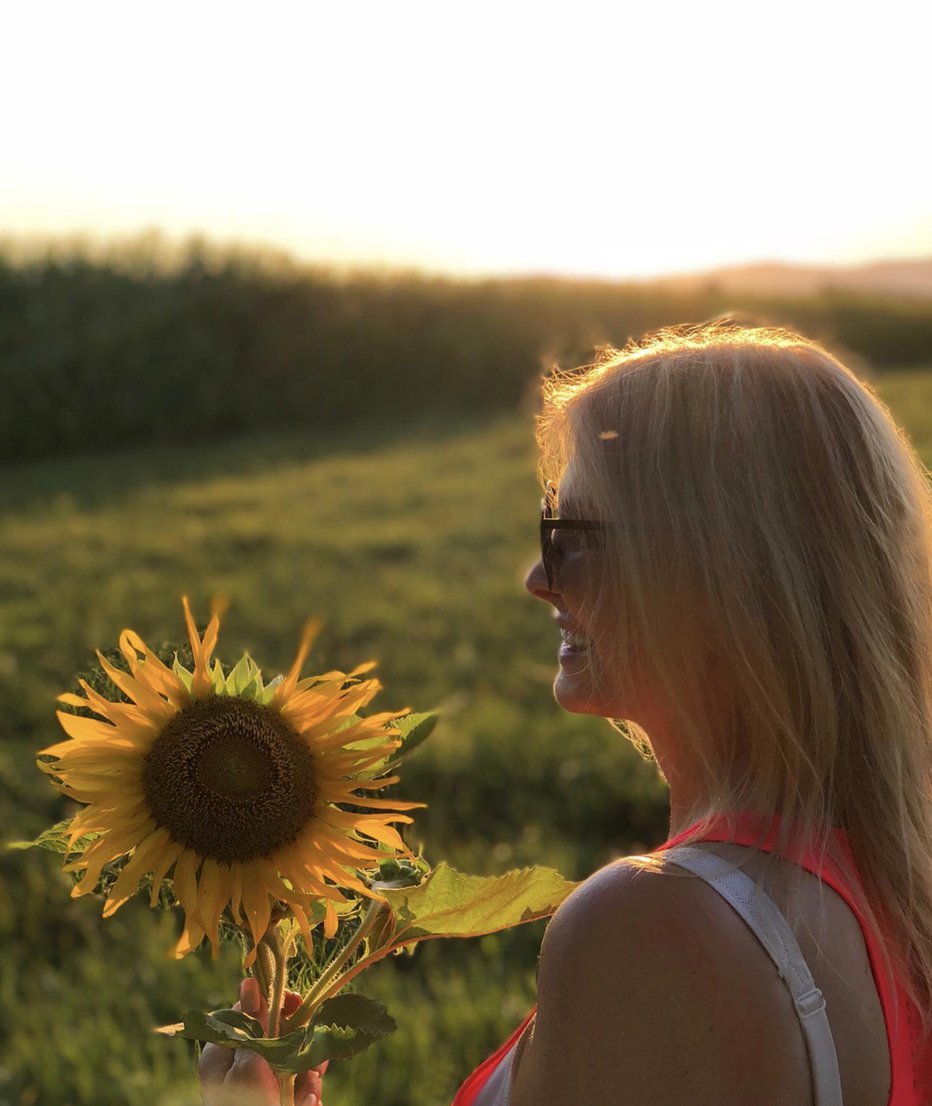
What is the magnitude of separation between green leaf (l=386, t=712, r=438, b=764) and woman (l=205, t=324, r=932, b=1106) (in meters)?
0.20

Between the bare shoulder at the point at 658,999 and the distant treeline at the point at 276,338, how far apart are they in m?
14.4

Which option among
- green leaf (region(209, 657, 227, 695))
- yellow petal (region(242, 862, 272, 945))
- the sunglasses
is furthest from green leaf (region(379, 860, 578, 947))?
the sunglasses

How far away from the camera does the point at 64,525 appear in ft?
31.6

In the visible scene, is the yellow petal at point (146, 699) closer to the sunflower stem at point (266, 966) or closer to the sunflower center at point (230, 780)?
the sunflower center at point (230, 780)

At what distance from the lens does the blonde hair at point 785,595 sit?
127cm

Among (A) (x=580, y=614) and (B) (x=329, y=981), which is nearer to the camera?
(B) (x=329, y=981)

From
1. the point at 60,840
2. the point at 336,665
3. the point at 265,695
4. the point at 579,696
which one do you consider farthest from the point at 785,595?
the point at 336,665

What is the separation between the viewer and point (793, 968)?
1102 millimetres

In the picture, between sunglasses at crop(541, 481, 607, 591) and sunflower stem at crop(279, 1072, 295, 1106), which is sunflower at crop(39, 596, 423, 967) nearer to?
sunflower stem at crop(279, 1072, 295, 1106)

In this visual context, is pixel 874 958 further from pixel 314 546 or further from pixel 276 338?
pixel 276 338

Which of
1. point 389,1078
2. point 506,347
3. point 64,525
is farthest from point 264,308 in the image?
point 389,1078

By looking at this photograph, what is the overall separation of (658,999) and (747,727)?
31 centimetres

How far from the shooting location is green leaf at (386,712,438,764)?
121cm

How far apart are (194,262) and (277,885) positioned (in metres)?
17.7
